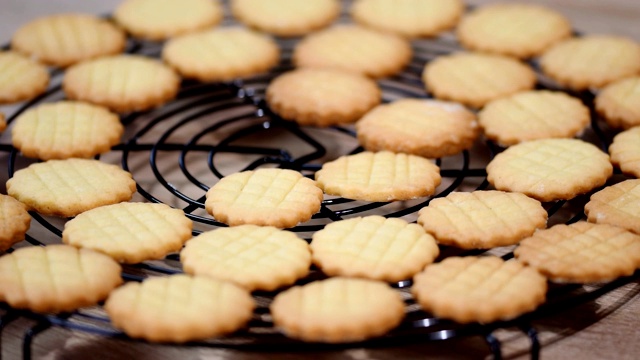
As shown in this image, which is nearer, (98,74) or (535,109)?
(535,109)

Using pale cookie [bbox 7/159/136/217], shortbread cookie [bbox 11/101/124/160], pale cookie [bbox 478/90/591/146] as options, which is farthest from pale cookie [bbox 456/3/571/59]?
pale cookie [bbox 7/159/136/217]

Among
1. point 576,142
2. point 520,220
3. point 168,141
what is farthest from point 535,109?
point 168,141

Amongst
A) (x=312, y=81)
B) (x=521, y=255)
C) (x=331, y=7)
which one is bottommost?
(x=521, y=255)

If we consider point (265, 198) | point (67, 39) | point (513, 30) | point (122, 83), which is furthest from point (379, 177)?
point (67, 39)

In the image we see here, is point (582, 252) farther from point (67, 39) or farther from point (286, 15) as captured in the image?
point (67, 39)

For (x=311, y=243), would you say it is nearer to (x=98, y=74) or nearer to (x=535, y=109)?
(x=535, y=109)

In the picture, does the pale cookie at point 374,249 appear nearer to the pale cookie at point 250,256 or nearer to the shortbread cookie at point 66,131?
the pale cookie at point 250,256
